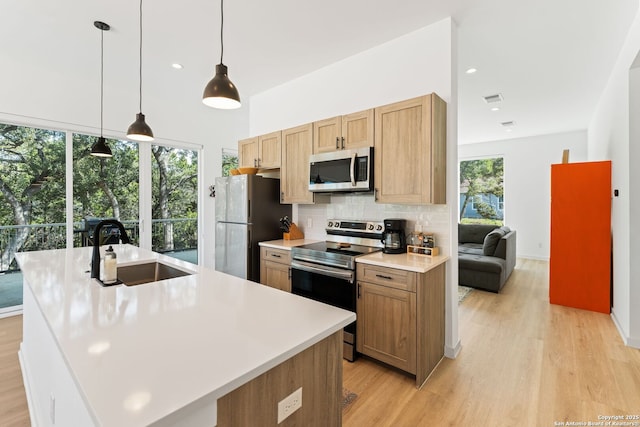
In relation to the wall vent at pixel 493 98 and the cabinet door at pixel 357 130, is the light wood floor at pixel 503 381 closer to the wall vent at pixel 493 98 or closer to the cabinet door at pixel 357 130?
the cabinet door at pixel 357 130

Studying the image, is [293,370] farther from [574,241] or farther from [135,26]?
[574,241]

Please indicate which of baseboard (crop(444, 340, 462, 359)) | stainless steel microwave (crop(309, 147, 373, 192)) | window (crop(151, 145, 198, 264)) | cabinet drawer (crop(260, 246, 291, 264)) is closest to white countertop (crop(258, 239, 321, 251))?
cabinet drawer (crop(260, 246, 291, 264))

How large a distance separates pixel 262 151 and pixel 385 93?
1659 millimetres

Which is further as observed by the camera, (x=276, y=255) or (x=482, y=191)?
(x=482, y=191)

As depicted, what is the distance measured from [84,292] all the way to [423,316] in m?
2.10

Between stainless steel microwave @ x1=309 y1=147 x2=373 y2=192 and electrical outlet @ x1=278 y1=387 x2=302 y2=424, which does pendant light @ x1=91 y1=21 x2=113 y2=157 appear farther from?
electrical outlet @ x1=278 y1=387 x2=302 y2=424

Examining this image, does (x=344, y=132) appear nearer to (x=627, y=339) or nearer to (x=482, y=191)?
(x=627, y=339)

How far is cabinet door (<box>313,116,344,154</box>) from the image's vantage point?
9.86ft

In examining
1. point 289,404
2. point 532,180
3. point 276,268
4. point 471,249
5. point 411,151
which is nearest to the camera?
point 289,404

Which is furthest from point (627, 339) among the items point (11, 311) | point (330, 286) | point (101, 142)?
point (11, 311)

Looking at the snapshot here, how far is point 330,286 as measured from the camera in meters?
2.65

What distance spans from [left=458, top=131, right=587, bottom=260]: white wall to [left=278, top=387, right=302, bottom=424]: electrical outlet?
7483mm

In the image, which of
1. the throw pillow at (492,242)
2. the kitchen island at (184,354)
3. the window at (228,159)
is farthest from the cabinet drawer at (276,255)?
the throw pillow at (492,242)

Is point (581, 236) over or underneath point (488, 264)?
over
